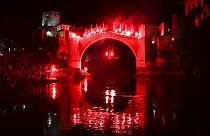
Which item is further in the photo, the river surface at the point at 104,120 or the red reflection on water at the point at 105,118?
the red reflection on water at the point at 105,118

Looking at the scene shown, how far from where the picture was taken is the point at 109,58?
303 feet

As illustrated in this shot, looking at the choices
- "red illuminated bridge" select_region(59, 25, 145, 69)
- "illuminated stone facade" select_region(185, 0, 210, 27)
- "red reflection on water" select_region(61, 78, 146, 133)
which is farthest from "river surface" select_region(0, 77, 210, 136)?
"red illuminated bridge" select_region(59, 25, 145, 69)

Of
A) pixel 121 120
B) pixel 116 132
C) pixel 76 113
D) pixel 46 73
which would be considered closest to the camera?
pixel 116 132

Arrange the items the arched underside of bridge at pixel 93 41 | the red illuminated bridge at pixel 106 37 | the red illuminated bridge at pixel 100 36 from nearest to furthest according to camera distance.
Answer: the red illuminated bridge at pixel 100 36 → the arched underside of bridge at pixel 93 41 → the red illuminated bridge at pixel 106 37

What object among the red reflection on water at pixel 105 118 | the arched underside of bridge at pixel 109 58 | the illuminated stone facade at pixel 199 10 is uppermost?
the illuminated stone facade at pixel 199 10

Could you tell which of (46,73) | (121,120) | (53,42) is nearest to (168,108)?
(121,120)

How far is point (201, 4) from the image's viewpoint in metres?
51.7

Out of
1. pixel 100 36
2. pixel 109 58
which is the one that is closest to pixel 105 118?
pixel 100 36

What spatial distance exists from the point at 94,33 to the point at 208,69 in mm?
46494

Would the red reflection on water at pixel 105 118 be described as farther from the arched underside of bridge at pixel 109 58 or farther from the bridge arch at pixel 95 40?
the arched underside of bridge at pixel 109 58

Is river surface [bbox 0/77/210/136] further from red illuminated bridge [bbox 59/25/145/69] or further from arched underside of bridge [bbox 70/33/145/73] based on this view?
red illuminated bridge [bbox 59/25/145/69]

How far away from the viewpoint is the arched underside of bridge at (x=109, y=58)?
8981cm

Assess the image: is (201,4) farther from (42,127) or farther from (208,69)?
(42,127)

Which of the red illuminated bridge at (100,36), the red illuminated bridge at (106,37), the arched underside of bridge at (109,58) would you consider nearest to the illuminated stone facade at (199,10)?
the red illuminated bridge at (100,36)
